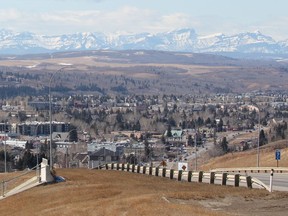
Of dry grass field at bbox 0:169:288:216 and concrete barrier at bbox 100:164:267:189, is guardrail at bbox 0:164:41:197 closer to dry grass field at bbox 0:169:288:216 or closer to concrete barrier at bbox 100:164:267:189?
dry grass field at bbox 0:169:288:216

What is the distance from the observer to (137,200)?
25.0 meters

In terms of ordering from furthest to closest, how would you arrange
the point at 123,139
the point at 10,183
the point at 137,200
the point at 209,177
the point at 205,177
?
the point at 123,139 → the point at 10,183 → the point at 205,177 → the point at 209,177 → the point at 137,200

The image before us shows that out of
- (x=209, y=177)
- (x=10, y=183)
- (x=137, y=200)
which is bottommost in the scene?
(x=10, y=183)

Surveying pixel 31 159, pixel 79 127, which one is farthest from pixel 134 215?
pixel 79 127

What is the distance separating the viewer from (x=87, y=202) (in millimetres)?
26984

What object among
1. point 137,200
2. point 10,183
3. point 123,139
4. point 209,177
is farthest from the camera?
point 123,139

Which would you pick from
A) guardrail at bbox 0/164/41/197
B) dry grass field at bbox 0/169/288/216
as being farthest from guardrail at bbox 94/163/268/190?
guardrail at bbox 0/164/41/197

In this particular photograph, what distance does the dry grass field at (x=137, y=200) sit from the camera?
920 inches

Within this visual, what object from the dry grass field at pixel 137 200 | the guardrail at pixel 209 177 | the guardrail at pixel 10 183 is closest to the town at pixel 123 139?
the guardrail at pixel 209 177

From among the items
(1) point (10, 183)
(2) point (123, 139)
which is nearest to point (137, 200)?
(1) point (10, 183)

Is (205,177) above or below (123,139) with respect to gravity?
above

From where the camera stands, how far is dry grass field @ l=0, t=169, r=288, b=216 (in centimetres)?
2336

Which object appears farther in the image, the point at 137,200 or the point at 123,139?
the point at 123,139

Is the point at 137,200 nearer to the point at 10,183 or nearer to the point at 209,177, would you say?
the point at 209,177
